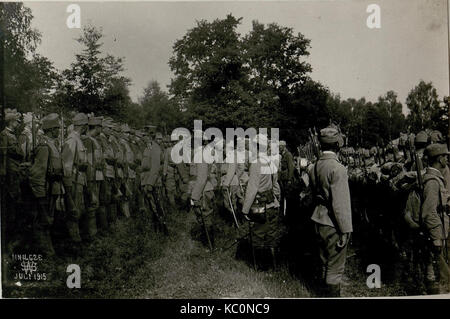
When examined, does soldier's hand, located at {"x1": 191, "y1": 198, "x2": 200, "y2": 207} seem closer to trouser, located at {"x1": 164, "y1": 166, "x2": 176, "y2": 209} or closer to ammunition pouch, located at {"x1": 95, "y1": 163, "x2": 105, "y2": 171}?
trouser, located at {"x1": 164, "y1": 166, "x2": 176, "y2": 209}

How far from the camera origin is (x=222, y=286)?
19.7 feet

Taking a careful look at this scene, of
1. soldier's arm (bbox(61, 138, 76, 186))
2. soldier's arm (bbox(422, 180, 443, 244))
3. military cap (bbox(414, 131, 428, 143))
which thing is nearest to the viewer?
soldier's arm (bbox(422, 180, 443, 244))

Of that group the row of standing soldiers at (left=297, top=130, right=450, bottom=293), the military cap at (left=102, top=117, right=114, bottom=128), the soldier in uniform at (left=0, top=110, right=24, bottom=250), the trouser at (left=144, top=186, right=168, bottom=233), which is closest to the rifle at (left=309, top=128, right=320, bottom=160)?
the row of standing soldiers at (left=297, top=130, right=450, bottom=293)

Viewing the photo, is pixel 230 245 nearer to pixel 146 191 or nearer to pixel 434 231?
pixel 146 191

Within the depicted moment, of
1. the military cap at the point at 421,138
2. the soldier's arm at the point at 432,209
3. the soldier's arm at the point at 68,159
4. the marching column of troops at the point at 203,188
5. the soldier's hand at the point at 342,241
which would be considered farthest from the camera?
the soldier's arm at the point at 68,159

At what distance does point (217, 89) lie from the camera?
650 centimetres

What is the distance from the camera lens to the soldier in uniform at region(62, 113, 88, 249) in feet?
20.5

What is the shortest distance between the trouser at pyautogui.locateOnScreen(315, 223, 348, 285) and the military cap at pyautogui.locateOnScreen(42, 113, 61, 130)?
13.5 feet

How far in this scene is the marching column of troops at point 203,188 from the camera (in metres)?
5.72

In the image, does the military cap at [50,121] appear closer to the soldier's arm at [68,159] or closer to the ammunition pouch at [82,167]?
the soldier's arm at [68,159]

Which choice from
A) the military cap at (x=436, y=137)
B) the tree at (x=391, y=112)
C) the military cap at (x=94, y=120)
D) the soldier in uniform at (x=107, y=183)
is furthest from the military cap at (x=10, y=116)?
the military cap at (x=436, y=137)

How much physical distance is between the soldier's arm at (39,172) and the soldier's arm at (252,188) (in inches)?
119

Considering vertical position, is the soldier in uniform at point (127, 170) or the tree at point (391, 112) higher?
the tree at point (391, 112)
